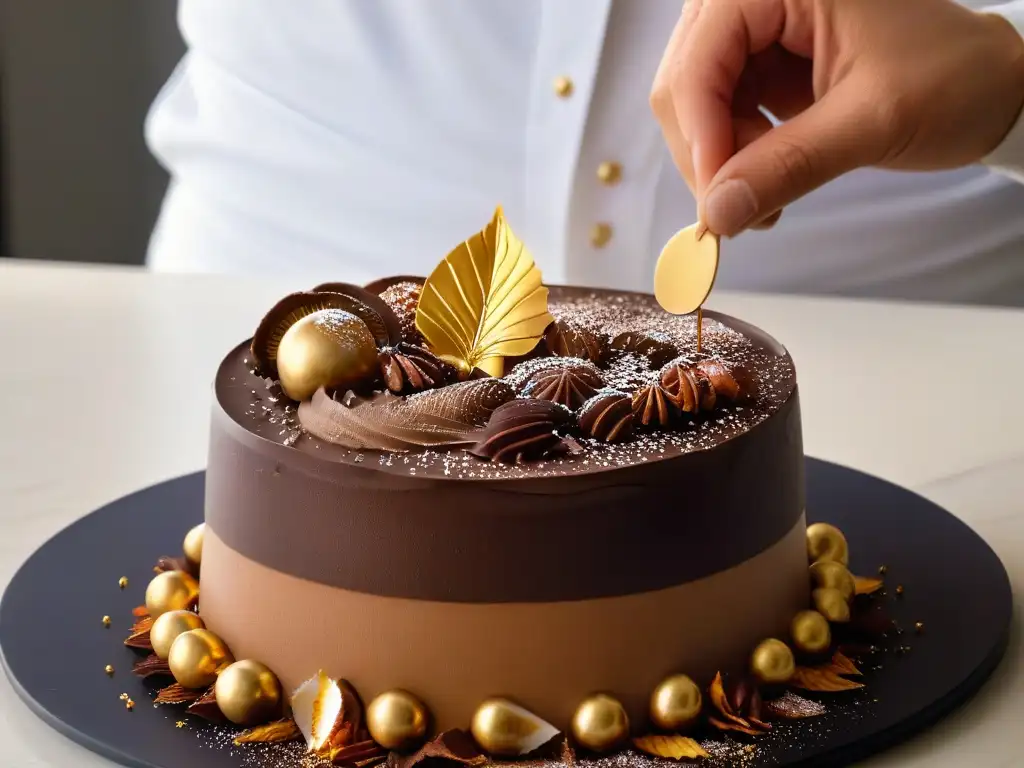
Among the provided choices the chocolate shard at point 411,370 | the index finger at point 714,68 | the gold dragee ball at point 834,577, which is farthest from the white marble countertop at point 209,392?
the index finger at point 714,68

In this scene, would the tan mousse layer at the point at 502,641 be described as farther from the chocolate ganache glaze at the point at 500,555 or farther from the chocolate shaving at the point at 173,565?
the chocolate shaving at the point at 173,565

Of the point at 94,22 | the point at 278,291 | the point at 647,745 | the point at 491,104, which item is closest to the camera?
the point at 647,745

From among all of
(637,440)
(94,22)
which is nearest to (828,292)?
(637,440)

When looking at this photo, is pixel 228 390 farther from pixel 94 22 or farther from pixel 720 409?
pixel 94 22

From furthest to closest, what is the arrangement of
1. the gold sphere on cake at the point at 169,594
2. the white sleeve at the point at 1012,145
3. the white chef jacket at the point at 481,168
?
1. the white chef jacket at the point at 481,168
2. the white sleeve at the point at 1012,145
3. the gold sphere on cake at the point at 169,594

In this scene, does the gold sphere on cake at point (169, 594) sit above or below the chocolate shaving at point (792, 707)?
below

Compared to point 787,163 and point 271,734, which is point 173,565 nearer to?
point 271,734
